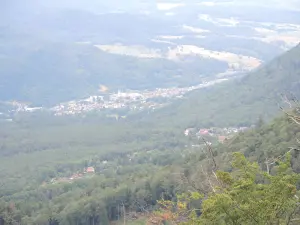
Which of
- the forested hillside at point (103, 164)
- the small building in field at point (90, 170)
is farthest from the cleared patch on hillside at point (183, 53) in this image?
the small building in field at point (90, 170)

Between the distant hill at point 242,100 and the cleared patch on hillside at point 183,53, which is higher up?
the distant hill at point 242,100

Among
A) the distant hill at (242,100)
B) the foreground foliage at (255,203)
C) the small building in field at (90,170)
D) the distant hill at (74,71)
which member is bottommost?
the distant hill at (74,71)

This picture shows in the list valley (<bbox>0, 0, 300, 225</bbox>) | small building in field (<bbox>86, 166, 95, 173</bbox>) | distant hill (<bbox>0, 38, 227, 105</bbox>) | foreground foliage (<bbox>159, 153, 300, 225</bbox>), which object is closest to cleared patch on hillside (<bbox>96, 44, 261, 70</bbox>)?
valley (<bbox>0, 0, 300, 225</bbox>)

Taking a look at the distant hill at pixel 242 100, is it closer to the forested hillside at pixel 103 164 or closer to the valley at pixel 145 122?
the valley at pixel 145 122

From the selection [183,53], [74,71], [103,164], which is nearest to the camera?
[103,164]

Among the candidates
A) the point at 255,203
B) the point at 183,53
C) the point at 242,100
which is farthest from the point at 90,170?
the point at 183,53

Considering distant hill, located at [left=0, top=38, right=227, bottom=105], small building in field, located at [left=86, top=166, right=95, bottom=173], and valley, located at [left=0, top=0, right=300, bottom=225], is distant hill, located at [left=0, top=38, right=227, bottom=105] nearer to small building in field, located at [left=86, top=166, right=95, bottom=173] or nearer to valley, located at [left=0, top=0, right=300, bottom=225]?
valley, located at [left=0, top=0, right=300, bottom=225]

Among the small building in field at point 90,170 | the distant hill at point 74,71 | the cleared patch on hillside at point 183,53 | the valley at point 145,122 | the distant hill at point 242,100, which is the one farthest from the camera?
the cleared patch on hillside at point 183,53

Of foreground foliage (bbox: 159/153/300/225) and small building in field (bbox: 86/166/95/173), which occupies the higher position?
foreground foliage (bbox: 159/153/300/225)

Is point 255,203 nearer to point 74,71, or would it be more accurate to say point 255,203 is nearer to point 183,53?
point 74,71
